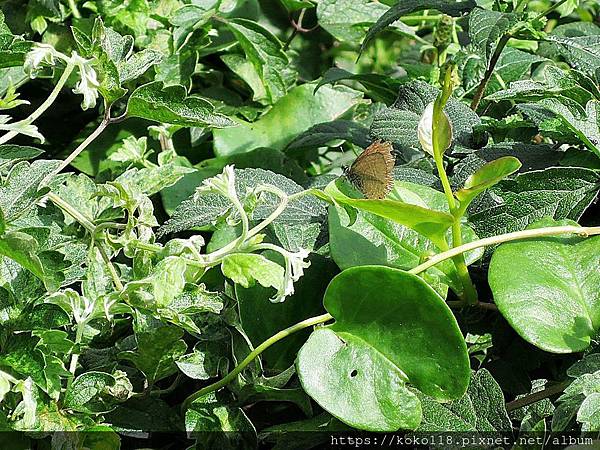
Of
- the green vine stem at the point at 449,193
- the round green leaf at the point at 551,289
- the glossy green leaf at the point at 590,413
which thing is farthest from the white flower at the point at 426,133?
the glossy green leaf at the point at 590,413

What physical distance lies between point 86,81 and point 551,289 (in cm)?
45

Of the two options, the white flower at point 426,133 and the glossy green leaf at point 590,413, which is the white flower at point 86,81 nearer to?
the white flower at point 426,133

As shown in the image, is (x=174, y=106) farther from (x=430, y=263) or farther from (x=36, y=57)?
(x=430, y=263)

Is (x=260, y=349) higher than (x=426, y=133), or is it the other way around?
(x=426, y=133)

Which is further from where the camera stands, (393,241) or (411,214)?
(393,241)

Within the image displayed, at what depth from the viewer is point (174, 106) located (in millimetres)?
757

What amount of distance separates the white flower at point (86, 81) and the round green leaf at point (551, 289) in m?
0.39

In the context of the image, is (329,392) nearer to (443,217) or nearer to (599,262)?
(443,217)

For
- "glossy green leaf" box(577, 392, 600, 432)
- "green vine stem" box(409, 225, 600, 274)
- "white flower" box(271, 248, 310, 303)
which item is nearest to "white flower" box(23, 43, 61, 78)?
"white flower" box(271, 248, 310, 303)

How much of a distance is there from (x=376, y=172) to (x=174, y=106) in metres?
0.20

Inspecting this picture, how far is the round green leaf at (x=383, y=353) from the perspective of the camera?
2.08ft

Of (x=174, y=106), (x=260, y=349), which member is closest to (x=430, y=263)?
(x=260, y=349)

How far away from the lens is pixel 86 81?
0.69 m

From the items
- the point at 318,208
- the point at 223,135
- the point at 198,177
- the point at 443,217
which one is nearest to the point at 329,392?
the point at 443,217
